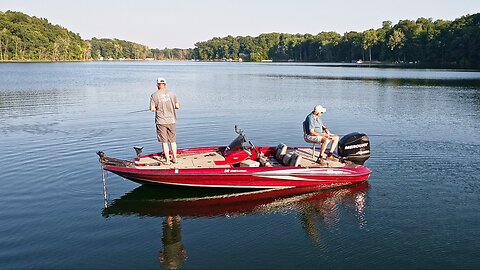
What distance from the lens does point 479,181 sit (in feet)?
39.3

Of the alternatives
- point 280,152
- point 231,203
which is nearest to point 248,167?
point 231,203

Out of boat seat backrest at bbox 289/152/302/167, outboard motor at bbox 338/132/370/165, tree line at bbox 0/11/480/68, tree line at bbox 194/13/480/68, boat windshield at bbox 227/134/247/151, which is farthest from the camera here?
tree line at bbox 0/11/480/68

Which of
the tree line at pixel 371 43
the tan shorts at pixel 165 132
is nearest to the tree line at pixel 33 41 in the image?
the tree line at pixel 371 43

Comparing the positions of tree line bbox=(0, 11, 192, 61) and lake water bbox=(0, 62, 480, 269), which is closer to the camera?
lake water bbox=(0, 62, 480, 269)

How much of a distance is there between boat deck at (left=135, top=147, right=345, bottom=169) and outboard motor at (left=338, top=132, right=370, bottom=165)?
360 mm

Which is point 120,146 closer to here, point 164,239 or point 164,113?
point 164,113

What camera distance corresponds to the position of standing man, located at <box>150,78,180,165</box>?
11125 millimetres

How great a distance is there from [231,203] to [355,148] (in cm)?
395

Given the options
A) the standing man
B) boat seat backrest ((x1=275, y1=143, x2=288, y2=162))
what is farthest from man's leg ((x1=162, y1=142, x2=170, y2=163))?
boat seat backrest ((x1=275, y1=143, x2=288, y2=162))

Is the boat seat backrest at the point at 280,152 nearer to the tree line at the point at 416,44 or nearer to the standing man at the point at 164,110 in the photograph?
the standing man at the point at 164,110

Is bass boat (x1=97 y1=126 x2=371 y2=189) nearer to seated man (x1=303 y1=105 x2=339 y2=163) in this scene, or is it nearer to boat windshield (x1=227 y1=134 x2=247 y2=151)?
boat windshield (x1=227 y1=134 x2=247 y2=151)

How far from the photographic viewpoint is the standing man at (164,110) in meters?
11.1

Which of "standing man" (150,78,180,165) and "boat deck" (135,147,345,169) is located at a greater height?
"standing man" (150,78,180,165)

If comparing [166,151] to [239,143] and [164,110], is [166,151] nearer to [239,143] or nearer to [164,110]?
[164,110]
